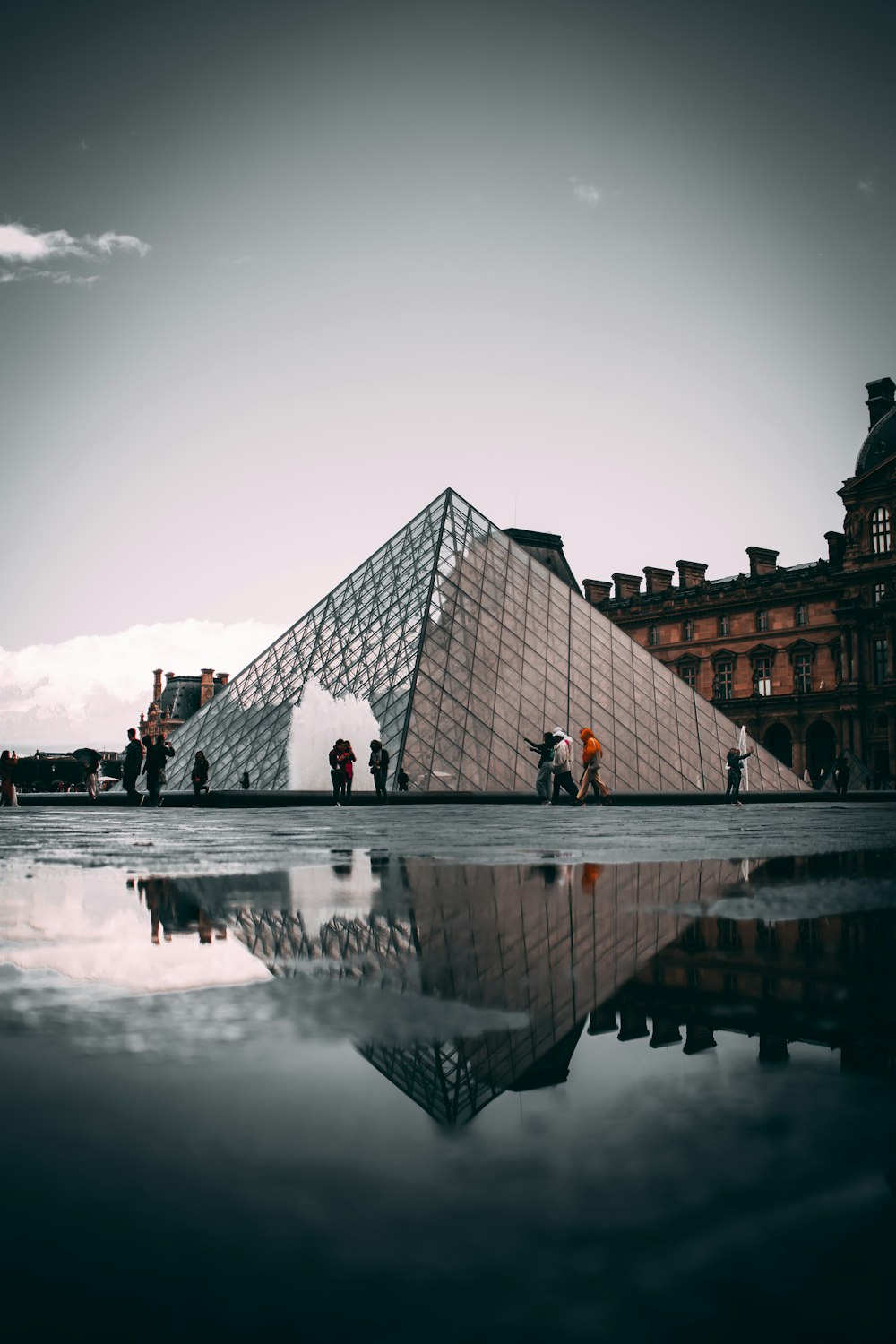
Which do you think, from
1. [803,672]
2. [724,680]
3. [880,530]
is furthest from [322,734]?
[724,680]

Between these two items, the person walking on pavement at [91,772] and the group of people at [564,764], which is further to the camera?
the person walking on pavement at [91,772]

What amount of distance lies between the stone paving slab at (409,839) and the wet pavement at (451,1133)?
3.04m

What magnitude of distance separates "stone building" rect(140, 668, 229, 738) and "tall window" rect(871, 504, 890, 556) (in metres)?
65.2

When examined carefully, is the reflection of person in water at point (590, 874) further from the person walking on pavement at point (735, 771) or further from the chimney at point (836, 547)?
the chimney at point (836, 547)

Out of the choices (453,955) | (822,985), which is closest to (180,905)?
(453,955)

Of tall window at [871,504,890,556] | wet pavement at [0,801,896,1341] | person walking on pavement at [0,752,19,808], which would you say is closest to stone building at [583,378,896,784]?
tall window at [871,504,890,556]

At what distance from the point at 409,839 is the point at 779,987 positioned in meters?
6.25

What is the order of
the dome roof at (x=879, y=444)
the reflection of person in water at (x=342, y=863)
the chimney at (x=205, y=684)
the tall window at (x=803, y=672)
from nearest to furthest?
the reflection of person in water at (x=342, y=863), the dome roof at (x=879, y=444), the tall window at (x=803, y=672), the chimney at (x=205, y=684)

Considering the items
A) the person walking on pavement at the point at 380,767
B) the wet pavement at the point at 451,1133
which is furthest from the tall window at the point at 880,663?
the wet pavement at the point at 451,1133

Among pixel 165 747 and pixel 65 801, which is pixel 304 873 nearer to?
pixel 165 747

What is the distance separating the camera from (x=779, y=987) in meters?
1.99

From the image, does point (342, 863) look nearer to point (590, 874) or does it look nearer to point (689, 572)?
point (590, 874)

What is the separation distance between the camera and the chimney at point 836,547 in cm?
5100

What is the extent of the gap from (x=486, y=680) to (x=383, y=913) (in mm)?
20722
